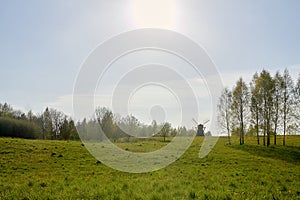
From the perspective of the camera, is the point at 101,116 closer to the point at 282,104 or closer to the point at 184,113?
the point at 282,104

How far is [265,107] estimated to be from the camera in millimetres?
52125

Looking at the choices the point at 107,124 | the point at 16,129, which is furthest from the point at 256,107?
the point at 16,129

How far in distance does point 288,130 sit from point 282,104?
4.78 metres

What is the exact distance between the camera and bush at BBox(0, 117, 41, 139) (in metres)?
70.6

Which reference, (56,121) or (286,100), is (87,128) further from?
(286,100)

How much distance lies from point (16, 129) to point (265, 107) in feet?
192

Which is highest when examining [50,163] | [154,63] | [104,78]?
[154,63]

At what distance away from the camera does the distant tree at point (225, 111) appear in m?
56.9

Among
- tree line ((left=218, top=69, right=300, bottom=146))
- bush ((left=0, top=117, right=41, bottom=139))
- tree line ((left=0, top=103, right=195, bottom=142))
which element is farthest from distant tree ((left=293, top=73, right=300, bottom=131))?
bush ((left=0, top=117, right=41, bottom=139))

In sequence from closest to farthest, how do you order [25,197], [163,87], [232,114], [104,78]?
1. [25,197]
2. [104,78]
3. [163,87]
4. [232,114]

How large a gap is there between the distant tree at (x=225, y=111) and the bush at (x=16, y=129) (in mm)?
48475

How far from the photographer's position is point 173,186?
42.3 ft

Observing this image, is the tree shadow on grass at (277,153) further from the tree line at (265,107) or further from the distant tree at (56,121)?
the distant tree at (56,121)

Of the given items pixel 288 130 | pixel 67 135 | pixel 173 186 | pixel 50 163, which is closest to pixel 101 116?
pixel 67 135
